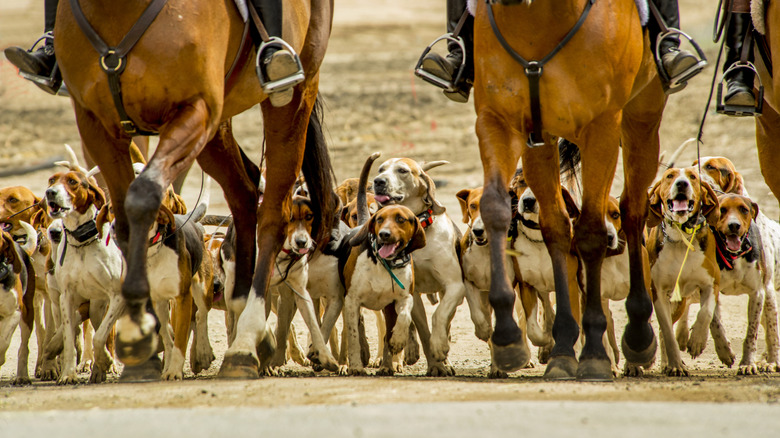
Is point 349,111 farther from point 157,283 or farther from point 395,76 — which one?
point 157,283

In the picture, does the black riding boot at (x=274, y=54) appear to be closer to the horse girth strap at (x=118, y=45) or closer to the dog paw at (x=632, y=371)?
the horse girth strap at (x=118, y=45)

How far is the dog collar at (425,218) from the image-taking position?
1064 cm

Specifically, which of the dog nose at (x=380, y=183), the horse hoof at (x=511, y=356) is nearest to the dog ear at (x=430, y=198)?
the dog nose at (x=380, y=183)

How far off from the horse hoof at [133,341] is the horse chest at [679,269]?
18.2 feet

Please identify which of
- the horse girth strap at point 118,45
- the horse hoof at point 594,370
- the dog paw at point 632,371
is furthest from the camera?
the dog paw at point 632,371

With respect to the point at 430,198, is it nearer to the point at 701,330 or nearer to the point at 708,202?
the point at 708,202

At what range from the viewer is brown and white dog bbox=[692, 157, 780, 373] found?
9883 millimetres

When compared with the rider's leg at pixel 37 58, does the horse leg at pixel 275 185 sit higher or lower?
lower

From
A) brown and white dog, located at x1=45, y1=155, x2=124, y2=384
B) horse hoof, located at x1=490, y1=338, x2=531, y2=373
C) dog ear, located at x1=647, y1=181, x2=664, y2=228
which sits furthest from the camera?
dog ear, located at x1=647, y1=181, x2=664, y2=228

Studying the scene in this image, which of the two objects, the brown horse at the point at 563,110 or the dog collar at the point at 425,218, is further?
the dog collar at the point at 425,218

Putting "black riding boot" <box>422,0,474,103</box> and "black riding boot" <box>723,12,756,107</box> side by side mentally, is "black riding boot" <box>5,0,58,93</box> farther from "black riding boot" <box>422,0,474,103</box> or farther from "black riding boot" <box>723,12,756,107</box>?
"black riding boot" <box>723,12,756,107</box>

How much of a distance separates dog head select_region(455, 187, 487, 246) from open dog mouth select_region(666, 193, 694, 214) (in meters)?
1.80

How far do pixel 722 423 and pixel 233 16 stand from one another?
433 centimetres

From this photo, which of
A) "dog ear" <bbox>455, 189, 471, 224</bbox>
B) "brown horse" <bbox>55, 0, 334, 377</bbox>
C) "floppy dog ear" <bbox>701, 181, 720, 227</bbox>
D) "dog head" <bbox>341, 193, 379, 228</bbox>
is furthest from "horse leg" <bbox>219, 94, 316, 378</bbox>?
"floppy dog ear" <bbox>701, 181, 720, 227</bbox>
